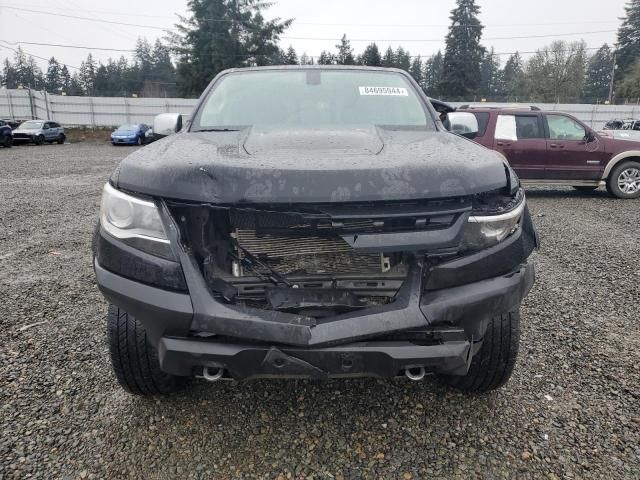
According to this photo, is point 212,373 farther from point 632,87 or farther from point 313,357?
point 632,87

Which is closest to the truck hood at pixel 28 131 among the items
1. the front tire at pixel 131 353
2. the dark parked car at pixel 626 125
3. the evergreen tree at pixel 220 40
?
the evergreen tree at pixel 220 40

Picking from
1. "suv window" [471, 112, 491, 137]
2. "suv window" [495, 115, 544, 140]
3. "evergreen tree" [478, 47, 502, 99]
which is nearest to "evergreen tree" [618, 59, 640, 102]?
"evergreen tree" [478, 47, 502, 99]

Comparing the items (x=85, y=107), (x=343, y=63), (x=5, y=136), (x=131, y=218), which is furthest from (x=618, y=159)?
(x=343, y=63)

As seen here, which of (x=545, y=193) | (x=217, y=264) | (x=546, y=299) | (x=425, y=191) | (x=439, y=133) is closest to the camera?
(x=425, y=191)

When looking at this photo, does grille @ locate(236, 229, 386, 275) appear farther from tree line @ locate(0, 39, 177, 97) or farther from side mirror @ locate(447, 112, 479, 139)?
tree line @ locate(0, 39, 177, 97)

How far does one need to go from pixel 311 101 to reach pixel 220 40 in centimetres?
4122

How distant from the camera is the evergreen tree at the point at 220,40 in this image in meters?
39.9

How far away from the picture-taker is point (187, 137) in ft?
7.89

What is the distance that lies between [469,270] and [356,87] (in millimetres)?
1778

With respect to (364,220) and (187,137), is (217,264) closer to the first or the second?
(364,220)

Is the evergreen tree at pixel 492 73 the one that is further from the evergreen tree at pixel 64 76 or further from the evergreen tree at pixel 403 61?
the evergreen tree at pixel 64 76

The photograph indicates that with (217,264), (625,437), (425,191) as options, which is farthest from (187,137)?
(625,437)

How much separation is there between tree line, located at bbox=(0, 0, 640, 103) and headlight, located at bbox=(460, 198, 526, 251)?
18296 millimetres

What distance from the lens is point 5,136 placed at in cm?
2250
